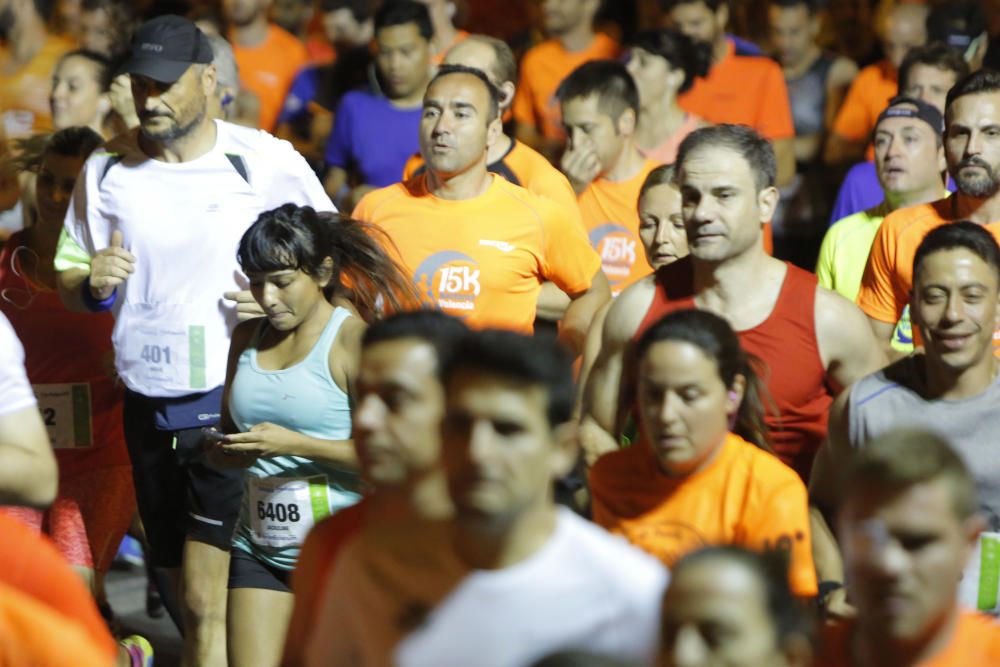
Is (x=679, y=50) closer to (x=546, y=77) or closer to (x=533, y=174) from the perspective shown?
(x=546, y=77)

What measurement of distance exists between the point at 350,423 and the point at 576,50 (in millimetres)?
4519

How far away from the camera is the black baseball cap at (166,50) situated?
5840mm

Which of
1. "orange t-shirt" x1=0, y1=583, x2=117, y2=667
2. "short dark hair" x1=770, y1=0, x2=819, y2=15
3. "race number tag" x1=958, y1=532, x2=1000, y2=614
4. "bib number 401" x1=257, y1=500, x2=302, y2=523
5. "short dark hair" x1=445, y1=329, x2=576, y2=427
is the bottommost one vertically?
"bib number 401" x1=257, y1=500, x2=302, y2=523

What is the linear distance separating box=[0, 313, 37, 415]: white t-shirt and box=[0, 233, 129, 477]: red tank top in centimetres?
260

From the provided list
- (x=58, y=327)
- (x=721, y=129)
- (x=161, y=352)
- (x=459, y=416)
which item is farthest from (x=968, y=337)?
(x=58, y=327)

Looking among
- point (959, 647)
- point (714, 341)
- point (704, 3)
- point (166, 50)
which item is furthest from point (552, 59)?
point (959, 647)

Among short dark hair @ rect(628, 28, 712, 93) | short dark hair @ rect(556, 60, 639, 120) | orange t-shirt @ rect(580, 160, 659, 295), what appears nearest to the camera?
orange t-shirt @ rect(580, 160, 659, 295)

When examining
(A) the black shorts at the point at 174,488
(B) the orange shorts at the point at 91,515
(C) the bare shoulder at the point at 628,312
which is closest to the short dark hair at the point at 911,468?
(C) the bare shoulder at the point at 628,312

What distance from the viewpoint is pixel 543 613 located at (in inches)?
118

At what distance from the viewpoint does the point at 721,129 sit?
16.6 ft

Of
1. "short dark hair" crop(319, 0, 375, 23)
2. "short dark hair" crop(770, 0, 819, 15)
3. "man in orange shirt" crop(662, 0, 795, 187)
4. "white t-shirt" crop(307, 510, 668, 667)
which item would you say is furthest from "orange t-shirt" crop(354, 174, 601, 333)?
"short dark hair" crop(319, 0, 375, 23)

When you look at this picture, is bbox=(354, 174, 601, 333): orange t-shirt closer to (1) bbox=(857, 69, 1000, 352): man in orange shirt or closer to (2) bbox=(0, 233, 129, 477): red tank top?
(1) bbox=(857, 69, 1000, 352): man in orange shirt

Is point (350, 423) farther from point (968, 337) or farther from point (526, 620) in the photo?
point (526, 620)

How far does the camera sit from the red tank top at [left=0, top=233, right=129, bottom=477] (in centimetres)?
645
